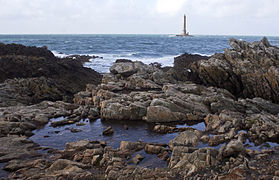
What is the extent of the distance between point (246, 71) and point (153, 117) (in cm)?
1202

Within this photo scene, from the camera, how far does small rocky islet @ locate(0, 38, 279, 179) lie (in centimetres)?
1222

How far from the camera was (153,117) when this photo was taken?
65.7 ft

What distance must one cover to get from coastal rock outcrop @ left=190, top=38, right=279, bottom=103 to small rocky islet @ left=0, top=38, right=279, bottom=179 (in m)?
0.10

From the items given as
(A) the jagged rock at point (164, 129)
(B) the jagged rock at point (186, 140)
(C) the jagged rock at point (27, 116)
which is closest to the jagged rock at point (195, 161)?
(B) the jagged rock at point (186, 140)

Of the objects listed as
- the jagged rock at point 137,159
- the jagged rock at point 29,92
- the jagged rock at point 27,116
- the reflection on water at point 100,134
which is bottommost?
the reflection on water at point 100,134

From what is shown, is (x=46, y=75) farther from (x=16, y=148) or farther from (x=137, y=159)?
(x=137, y=159)

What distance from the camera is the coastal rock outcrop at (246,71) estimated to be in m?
24.0

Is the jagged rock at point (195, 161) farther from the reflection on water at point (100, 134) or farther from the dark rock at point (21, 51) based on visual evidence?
the dark rock at point (21, 51)

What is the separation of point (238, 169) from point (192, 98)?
11.1m

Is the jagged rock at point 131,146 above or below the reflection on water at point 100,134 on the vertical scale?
above

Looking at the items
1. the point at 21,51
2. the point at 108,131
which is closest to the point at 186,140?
the point at 108,131

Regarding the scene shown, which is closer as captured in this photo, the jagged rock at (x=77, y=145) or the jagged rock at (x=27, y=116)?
the jagged rock at (x=77, y=145)

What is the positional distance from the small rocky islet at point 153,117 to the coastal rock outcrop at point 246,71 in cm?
10

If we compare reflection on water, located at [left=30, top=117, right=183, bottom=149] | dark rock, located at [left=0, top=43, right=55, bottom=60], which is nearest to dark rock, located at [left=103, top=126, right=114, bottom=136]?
reflection on water, located at [left=30, top=117, right=183, bottom=149]
